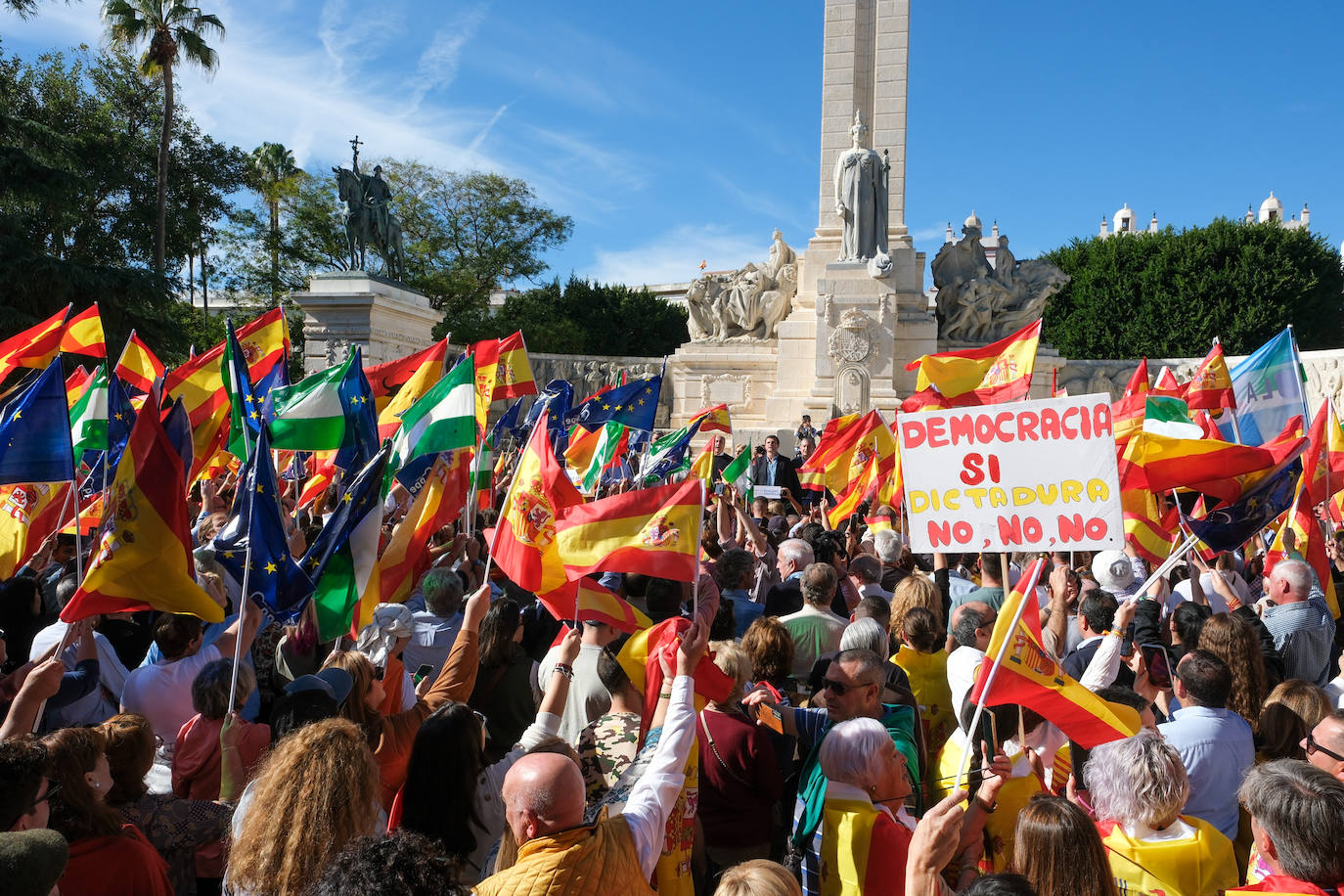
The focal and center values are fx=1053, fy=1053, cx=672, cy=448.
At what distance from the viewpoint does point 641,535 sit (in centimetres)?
452

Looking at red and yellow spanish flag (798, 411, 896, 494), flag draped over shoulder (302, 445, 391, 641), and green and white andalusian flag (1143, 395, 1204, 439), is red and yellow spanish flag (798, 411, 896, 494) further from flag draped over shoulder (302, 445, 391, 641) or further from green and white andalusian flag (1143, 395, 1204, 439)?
flag draped over shoulder (302, 445, 391, 641)

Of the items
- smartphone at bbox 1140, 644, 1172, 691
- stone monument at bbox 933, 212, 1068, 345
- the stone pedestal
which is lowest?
smartphone at bbox 1140, 644, 1172, 691

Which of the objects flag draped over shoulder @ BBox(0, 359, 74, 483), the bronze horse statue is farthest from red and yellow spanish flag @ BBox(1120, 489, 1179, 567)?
the bronze horse statue

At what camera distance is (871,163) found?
2077 cm

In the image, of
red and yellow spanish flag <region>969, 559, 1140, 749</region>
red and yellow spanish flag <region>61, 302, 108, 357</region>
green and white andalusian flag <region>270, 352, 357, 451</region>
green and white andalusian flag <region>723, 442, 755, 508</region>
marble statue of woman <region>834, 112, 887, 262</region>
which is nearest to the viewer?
red and yellow spanish flag <region>969, 559, 1140, 749</region>

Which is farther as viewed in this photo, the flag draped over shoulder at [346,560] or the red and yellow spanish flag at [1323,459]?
the red and yellow spanish flag at [1323,459]

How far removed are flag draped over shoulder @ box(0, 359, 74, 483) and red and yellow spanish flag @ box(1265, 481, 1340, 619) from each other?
677 centimetres

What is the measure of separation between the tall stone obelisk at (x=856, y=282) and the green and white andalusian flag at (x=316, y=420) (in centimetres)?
1432

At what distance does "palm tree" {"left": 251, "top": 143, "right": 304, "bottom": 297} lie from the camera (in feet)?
122

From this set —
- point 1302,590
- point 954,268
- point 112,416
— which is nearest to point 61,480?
point 112,416

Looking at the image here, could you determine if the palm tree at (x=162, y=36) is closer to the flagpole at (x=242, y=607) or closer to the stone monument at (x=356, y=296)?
the stone monument at (x=356, y=296)

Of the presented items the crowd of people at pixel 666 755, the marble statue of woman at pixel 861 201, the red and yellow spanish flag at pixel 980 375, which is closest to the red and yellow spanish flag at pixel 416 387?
the crowd of people at pixel 666 755

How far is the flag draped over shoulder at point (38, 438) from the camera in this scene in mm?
5590

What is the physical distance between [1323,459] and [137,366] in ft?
33.8
